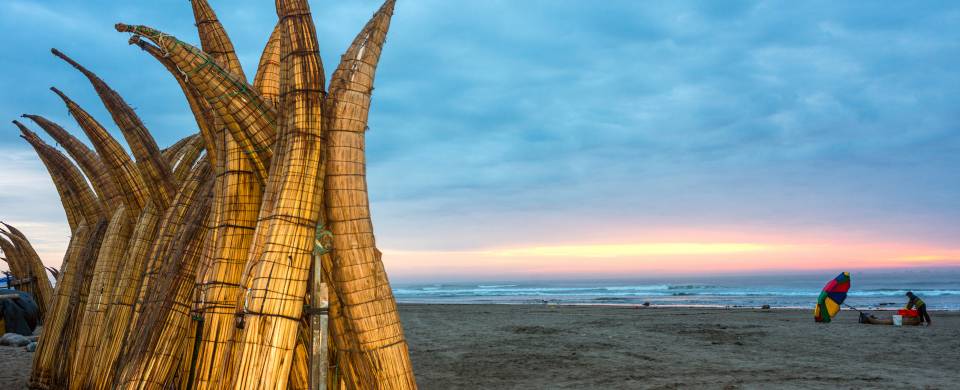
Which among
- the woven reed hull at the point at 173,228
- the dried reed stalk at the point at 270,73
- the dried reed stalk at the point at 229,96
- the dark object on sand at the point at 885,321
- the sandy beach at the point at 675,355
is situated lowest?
the sandy beach at the point at 675,355

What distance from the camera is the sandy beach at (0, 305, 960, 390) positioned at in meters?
8.70

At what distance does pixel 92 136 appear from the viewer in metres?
6.34

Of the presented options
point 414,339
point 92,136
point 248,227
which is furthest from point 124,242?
point 414,339

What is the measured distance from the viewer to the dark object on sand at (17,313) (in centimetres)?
1344

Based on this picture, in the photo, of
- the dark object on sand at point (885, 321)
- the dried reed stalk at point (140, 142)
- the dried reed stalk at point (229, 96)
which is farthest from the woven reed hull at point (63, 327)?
the dark object on sand at point (885, 321)

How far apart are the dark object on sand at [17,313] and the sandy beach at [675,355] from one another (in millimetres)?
2681

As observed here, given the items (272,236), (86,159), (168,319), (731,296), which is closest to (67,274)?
(86,159)

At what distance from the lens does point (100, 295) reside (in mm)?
6160

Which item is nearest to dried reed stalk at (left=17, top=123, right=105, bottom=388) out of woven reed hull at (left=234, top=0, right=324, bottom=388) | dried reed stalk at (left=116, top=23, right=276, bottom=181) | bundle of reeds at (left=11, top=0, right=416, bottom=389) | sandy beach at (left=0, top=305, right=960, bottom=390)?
sandy beach at (left=0, top=305, right=960, bottom=390)

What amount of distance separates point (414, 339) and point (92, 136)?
8898 millimetres

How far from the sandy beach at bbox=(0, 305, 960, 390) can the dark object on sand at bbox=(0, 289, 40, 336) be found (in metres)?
2.68

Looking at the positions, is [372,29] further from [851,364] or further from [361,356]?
[851,364]

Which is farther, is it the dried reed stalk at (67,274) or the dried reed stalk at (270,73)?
the dried reed stalk at (67,274)

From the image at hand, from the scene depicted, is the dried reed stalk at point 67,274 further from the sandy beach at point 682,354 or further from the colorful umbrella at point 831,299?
the colorful umbrella at point 831,299
